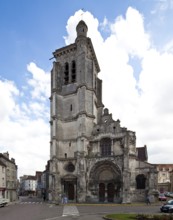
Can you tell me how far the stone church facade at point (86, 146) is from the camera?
49.5 meters

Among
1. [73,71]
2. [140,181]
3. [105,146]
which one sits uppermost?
[73,71]

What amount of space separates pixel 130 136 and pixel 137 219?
30883 millimetres

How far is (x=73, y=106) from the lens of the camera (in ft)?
186

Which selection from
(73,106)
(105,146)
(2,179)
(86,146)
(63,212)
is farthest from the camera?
(73,106)

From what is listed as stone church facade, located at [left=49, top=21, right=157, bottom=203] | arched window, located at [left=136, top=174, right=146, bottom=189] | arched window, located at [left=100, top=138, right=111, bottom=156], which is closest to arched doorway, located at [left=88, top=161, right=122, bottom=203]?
stone church facade, located at [left=49, top=21, right=157, bottom=203]

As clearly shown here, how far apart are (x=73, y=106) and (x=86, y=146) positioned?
829 centimetres

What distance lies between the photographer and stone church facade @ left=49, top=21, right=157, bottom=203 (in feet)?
162

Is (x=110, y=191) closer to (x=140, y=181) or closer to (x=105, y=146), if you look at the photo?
(x=140, y=181)

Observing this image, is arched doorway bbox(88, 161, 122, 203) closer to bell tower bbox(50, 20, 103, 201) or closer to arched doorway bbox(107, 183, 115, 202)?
arched doorway bbox(107, 183, 115, 202)

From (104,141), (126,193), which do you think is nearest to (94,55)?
(104,141)

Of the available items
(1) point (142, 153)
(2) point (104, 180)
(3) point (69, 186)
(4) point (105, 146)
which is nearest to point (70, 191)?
(3) point (69, 186)

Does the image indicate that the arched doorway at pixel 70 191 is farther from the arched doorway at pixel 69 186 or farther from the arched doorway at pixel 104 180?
the arched doorway at pixel 104 180

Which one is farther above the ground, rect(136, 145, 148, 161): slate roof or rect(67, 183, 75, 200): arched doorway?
rect(136, 145, 148, 161): slate roof

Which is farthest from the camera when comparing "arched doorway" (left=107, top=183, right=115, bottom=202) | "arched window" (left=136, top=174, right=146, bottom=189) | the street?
"arched doorway" (left=107, top=183, right=115, bottom=202)
